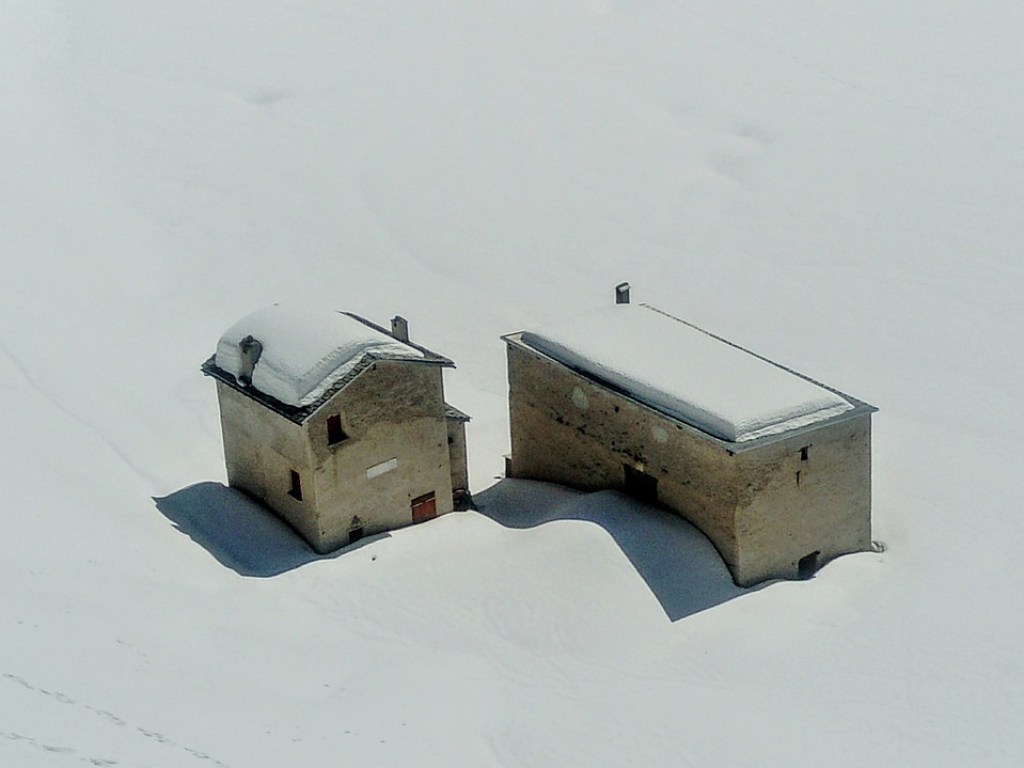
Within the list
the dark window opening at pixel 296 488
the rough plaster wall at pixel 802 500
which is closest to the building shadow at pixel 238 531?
the dark window opening at pixel 296 488

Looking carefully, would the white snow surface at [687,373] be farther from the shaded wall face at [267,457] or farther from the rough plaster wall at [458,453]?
the shaded wall face at [267,457]

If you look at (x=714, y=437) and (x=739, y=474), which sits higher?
(x=714, y=437)

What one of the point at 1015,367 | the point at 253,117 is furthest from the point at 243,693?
the point at 253,117

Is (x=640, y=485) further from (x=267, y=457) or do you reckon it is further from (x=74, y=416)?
(x=74, y=416)

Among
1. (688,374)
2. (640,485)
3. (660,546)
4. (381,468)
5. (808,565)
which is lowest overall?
(808,565)

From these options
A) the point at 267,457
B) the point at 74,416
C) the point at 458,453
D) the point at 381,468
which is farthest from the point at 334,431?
the point at 74,416

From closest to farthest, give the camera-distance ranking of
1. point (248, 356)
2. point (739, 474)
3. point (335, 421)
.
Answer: point (739, 474) < point (335, 421) < point (248, 356)

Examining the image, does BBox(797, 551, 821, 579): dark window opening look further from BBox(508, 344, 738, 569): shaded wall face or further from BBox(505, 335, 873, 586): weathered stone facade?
BBox(508, 344, 738, 569): shaded wall face
